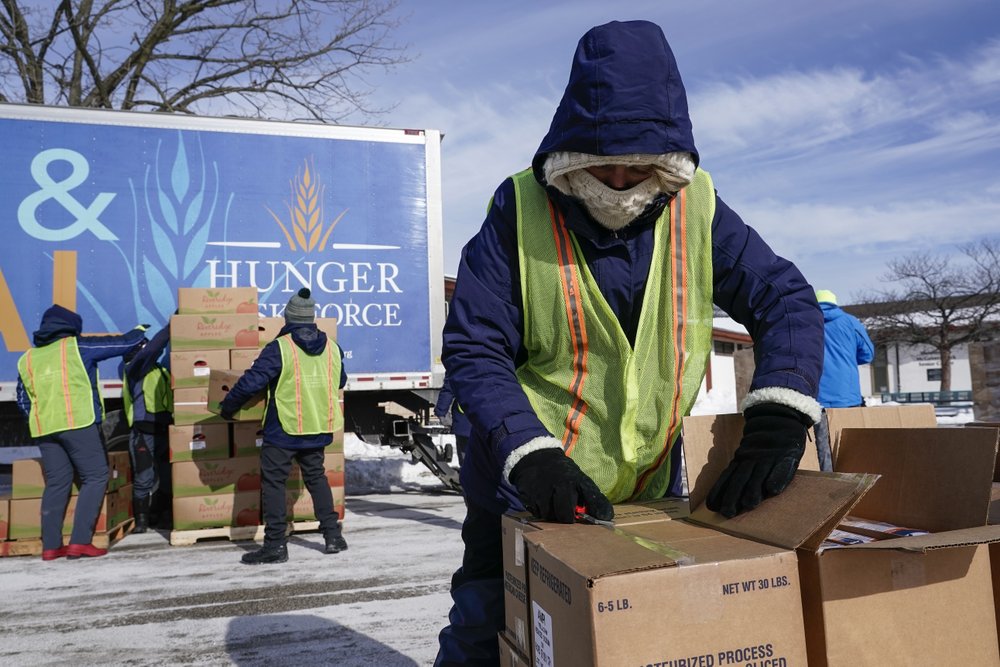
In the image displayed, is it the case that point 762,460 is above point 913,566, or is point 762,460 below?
above

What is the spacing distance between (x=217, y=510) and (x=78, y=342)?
5.69 feet

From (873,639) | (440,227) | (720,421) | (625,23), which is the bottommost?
(873,639)

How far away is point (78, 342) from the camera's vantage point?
604cm

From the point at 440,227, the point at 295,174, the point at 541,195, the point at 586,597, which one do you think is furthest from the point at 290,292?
the point at 586,597

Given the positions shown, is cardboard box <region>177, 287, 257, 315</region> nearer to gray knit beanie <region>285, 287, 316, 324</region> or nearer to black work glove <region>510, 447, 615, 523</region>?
gray knit beanie <region>285, 287, 316, 324</region>

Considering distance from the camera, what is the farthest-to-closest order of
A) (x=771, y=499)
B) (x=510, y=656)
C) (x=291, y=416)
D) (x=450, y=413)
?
(x=450, y=413), (x=291, y=416), (x=510, y=656), (x=771, y=499)

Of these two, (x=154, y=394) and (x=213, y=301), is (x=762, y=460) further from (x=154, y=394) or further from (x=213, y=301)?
(x=154, y=394)

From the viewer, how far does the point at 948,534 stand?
133 centimetres

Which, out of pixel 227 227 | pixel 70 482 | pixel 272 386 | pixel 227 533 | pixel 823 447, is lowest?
pixel 227 533

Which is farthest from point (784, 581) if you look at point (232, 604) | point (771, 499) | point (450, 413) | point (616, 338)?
point (450, 413)

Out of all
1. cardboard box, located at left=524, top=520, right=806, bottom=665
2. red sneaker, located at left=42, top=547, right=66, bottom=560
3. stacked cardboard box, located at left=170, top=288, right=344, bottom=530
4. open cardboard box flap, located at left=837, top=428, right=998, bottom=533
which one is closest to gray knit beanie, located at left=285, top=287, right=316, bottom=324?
stacked cardboard box, located at left=170, top=288, right=344, bottom=530

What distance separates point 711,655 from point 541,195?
1.16 m

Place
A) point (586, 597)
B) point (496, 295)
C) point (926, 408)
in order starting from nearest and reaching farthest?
1. point (586, 597)
2. point (496, 295)
3. point (926, 408)

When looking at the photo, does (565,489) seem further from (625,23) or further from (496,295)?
(625,23)
